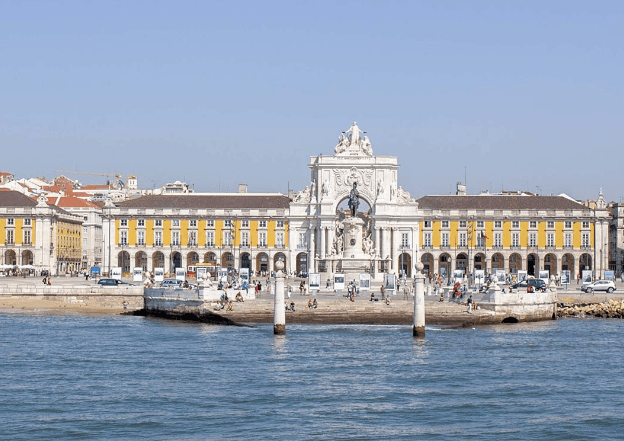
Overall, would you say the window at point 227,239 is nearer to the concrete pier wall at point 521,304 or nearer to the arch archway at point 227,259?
the arch archway at point 227,259

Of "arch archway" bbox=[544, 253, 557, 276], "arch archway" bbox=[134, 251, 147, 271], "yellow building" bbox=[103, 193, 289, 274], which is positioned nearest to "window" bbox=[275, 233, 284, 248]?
"yellow building" bbox=[103, 193, 289, 274]

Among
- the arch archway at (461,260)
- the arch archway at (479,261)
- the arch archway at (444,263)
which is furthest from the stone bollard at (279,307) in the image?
the arch archway at (479,261)

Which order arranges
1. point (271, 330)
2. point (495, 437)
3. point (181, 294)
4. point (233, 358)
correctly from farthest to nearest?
point (181, 294) < point (271, 330) < point (233, 358) < point (495, 437)

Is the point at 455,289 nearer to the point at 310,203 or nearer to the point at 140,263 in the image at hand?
the point at 310,203

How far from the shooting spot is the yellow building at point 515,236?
357 ft

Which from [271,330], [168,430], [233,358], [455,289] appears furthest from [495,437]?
[455,289]

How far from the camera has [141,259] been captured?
112 metres

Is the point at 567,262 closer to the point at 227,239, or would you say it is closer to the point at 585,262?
the point at 585,262

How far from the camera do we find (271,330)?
4866cm

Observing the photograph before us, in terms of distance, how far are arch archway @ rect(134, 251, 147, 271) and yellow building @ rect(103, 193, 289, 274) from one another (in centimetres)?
20

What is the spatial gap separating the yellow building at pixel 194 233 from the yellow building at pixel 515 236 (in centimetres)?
1334

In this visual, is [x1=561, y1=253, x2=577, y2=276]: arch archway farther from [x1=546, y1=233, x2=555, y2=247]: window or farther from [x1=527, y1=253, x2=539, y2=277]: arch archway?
[x1=527, y1=253, x2=539, y2=277]: arch archway

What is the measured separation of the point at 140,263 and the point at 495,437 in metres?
85.4

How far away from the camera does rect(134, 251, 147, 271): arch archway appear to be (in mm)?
111019
